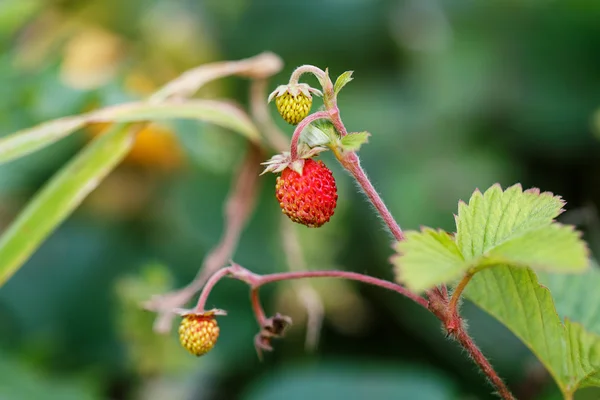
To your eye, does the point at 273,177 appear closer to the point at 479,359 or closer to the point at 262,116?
the point at 262,116

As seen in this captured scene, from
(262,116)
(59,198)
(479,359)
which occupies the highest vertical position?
(262,116)

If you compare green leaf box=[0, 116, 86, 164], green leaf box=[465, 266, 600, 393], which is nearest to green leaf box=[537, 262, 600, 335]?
green leaf box=[465, 266, 600, 393]

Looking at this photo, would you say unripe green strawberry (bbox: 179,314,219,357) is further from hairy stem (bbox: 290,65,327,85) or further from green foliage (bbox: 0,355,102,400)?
green foliage (bbox: 0,355,102,400)

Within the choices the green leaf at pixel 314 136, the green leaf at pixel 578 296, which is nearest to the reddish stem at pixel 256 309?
the green leaf at pixel 314 136

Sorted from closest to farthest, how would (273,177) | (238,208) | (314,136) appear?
1. (314,136)
2. (238,208)
3. (273,177)

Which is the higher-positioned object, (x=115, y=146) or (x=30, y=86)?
(x=30, y=86)

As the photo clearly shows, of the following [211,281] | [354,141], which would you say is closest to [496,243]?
[354,141]

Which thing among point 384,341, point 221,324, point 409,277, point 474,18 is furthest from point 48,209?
point 474,18

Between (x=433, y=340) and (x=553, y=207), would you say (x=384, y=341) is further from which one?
(x=553, y=207)
